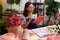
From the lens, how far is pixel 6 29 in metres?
1.04

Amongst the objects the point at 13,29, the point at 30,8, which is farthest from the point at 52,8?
the point at 13,29

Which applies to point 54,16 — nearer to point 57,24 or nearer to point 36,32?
point 57,24

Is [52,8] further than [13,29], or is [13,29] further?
[52,8]

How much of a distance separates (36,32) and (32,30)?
4cm

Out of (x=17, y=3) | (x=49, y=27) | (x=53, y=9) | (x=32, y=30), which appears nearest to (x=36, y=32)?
(x=32, y=30)

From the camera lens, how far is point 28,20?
46.6 inches

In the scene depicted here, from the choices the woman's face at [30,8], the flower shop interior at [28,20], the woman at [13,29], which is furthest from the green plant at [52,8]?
the woman at [13,29]

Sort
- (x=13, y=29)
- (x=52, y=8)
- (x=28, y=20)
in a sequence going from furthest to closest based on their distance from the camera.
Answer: (x=52, y=8) < (x=28, y=20) < (x=13, y=29)

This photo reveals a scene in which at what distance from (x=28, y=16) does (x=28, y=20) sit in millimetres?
40

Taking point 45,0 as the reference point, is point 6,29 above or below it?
below

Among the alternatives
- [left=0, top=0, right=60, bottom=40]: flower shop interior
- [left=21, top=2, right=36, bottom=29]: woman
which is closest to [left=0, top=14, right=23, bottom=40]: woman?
[left=0, top=0, right=60, bottom=40]: flower shop interior

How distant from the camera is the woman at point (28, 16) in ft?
3.85

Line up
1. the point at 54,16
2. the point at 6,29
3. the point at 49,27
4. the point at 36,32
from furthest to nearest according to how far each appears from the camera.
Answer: the point at 54,16 → the point at 49,27 → the point at 36,32 → the point at 6,29

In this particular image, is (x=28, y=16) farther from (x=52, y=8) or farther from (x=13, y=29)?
(x=52, y=8)
